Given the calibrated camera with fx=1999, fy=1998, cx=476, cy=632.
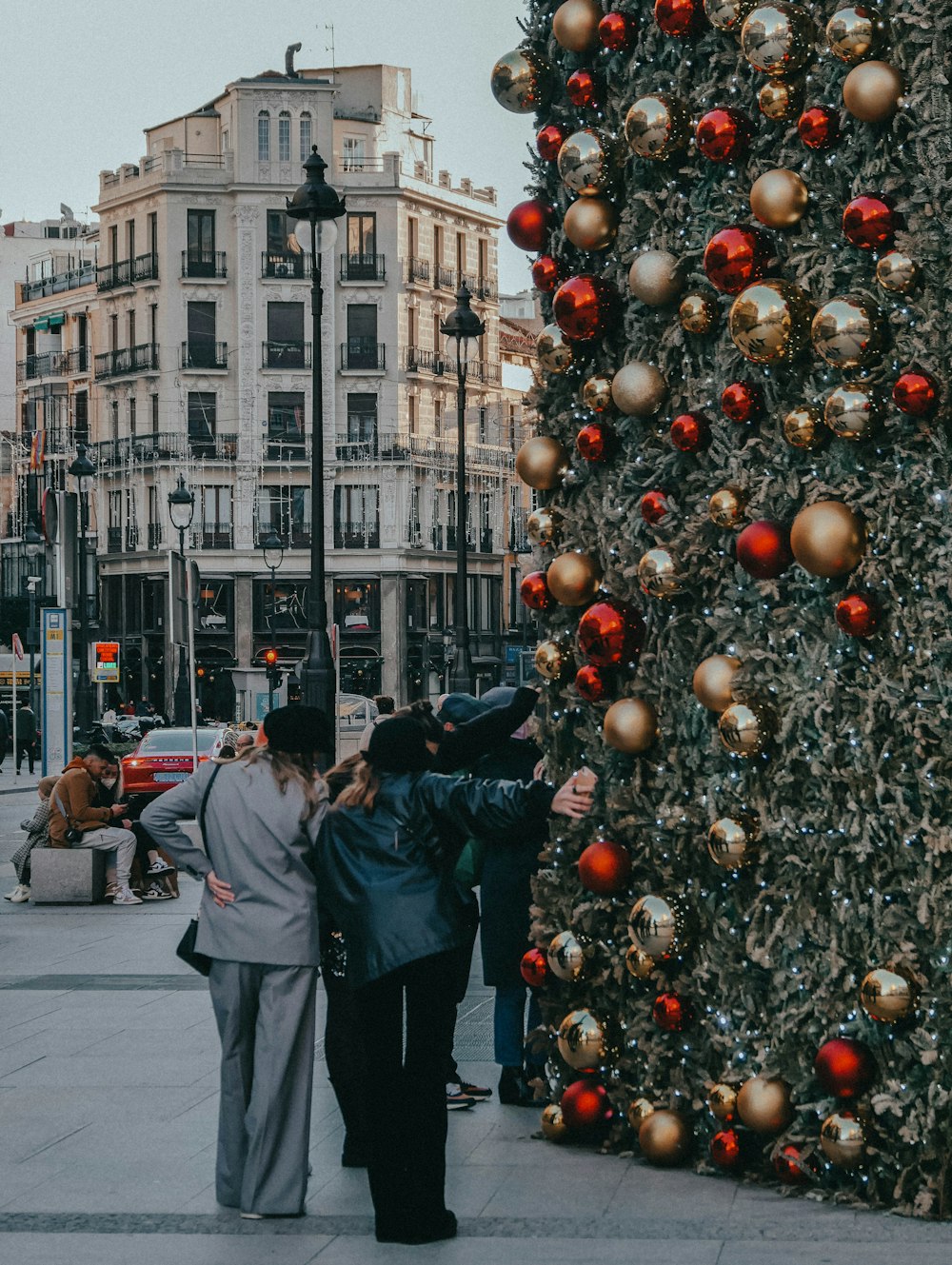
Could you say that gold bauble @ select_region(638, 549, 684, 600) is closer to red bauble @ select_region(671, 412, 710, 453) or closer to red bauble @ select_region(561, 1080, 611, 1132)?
red bauble @ select_region(671, 412, 710, 453)

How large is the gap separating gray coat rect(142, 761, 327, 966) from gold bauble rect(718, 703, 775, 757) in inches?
57.1

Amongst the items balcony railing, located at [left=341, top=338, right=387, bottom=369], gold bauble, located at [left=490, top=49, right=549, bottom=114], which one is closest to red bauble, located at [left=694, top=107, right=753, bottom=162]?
gold bauble, located at [left=490, top=49, right=549, bottom=114]

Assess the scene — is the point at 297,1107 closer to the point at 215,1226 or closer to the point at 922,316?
the point at 215,1226

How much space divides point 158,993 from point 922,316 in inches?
276

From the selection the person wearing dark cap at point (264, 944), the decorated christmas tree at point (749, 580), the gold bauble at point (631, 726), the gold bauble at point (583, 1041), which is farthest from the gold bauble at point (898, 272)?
the gold bauble at point (583, 1041)

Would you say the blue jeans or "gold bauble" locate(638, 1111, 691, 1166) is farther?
the blue jeans

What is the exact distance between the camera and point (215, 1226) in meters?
6.76

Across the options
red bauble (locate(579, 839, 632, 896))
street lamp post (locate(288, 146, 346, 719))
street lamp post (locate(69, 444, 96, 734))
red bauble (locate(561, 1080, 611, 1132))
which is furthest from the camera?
street lamp post (locate(69, 444, 96, 734))

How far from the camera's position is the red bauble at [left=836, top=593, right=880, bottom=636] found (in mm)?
6602

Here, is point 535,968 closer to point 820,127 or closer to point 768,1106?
point 768,1106

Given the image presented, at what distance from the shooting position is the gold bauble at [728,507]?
23.3 feet

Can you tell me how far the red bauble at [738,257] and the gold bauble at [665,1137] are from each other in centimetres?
299

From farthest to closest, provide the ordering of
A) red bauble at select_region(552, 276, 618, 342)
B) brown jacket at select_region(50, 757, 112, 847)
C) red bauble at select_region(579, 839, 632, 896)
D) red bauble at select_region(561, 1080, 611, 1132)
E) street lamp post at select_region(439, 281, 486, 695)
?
1. street lamp post at select_region(439, 281, 486, 695)
2. brown jacket at select_region(50, 757, 112, 847)
3. red bauble at select_region(552, 276, 618, 342)
4. red bauble at select_region(561, 1080, 611, 1132)
5. red bauble at select_region(579, 839, 632, 896)

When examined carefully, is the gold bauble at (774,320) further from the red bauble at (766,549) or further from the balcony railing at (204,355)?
the balcony railing at (204,355)
